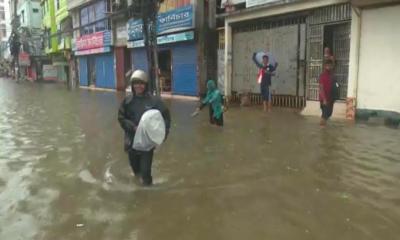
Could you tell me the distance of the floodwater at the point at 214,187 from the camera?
14.7ft

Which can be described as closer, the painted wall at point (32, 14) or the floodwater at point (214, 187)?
the floodwater at point (214, 187)

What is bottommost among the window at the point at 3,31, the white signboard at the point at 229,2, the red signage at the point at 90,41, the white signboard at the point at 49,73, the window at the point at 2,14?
the white signboard at the point at 49,73

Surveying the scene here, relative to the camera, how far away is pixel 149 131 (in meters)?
5.64

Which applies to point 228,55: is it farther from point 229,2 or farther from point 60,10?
point 60,10

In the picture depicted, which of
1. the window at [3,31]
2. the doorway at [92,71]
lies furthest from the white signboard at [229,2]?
the window at [3,31]

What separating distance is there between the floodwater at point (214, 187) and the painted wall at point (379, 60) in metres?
1.02

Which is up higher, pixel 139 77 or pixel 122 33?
pixel 122 33

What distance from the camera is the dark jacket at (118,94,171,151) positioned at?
580cm

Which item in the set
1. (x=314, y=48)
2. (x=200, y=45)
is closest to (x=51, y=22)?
(x=200, y=45)

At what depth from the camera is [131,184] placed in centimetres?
612

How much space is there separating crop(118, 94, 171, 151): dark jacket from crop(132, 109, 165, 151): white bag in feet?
0.36

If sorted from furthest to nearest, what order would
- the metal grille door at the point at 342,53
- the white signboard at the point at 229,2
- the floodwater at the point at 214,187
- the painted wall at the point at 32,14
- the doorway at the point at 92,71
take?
the painted wall at the point at 32,14, the doorway at the point at 92,71, the white signboard at the point at 229,2, the metal grille door at the point at 342,53, the floodwater at the point at 214,187

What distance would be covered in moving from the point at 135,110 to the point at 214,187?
1362 mm

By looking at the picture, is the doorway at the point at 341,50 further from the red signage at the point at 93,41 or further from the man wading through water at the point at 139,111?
the red signage at the point at 93,41
